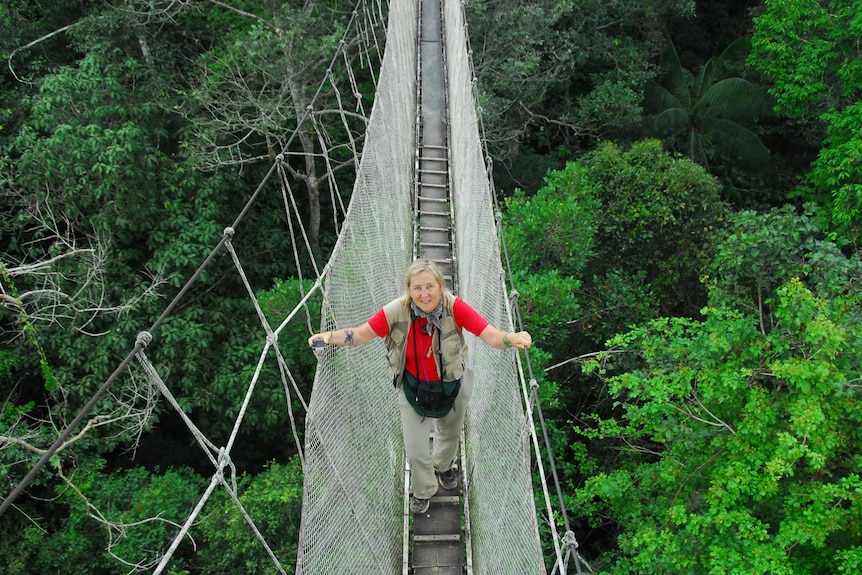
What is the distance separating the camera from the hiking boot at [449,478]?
2.38 meters

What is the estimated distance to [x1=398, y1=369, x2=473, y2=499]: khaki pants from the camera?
2029mm

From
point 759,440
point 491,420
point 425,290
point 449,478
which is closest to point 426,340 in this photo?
point 425,290

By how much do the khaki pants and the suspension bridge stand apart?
0.12m

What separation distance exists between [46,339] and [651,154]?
187 inches

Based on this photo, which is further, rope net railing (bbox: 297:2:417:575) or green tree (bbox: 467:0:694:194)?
green tree (bbox: 467:0:694:194)

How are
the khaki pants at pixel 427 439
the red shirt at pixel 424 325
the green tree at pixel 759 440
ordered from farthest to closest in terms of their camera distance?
1. the green tree at pixel 759 440
2. the khaki pants at pixel 427 439
3. the red shirt at pixel 424 325

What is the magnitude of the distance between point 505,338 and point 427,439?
0.53 meters

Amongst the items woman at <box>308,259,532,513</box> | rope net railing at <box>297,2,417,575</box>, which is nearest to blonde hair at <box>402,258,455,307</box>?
woman at <box>308,259,532,513</box>

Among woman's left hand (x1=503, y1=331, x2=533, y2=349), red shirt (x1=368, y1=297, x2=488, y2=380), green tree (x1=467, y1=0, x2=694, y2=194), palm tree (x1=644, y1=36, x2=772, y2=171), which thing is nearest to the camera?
woman's left hand (x1=503, y1=331, x2=533, y2=349)

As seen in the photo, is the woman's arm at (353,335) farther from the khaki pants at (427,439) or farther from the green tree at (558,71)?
the green tree at (558,71)

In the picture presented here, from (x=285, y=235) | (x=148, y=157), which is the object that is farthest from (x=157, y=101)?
(x=285, y=235)

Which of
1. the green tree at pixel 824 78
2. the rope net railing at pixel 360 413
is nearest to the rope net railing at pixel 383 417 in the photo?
the rope net railing at pixel 360 413

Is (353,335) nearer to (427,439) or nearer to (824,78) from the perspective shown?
(427,439)

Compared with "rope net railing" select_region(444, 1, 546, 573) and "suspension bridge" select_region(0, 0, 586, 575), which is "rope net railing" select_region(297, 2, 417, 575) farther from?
"rope net railing" select_region(444, 1, 546, 573)
